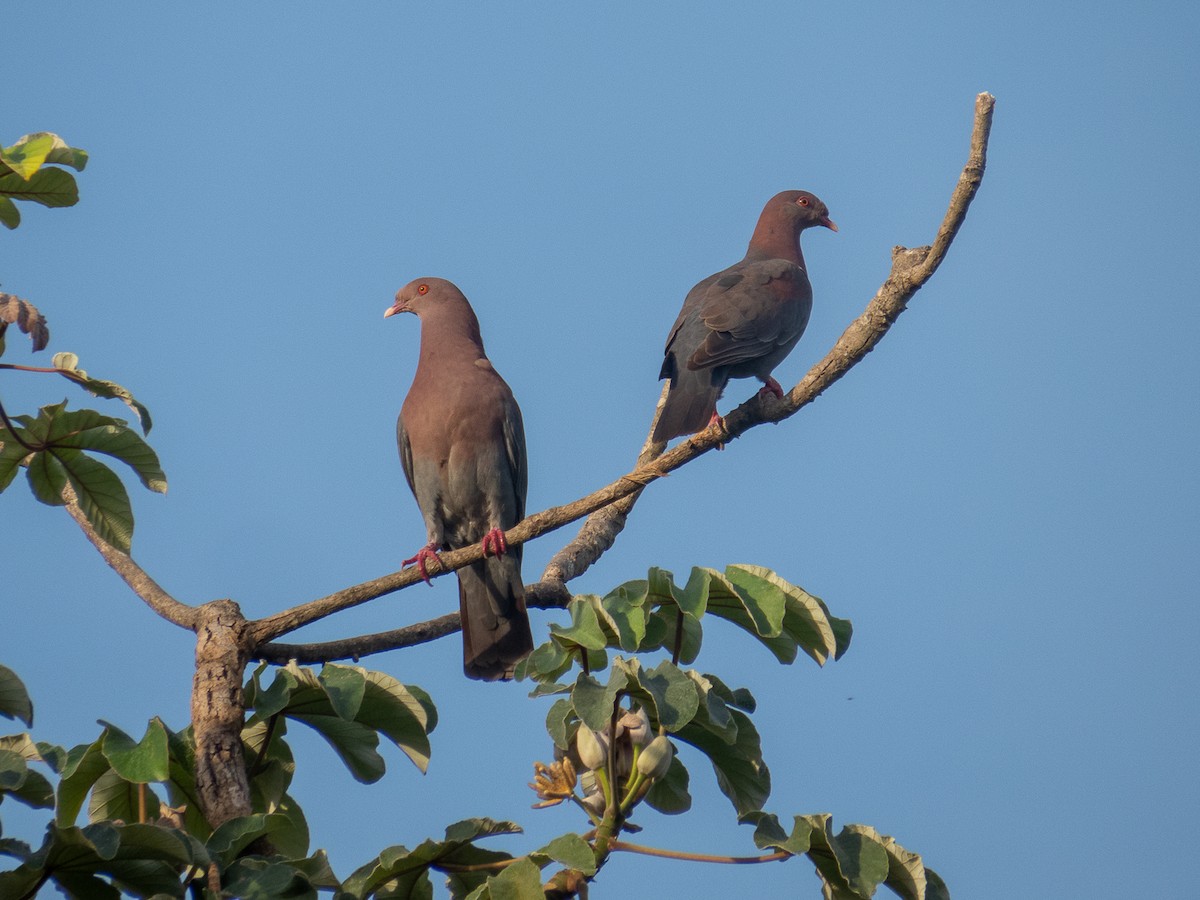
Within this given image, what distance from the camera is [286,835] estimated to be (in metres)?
2.95

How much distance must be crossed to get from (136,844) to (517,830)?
738 mm

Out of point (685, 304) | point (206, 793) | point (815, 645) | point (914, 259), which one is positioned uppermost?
point (685, 304)

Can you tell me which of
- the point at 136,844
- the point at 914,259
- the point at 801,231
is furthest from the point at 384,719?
the point at 801,231

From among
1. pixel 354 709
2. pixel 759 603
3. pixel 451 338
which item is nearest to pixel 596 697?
pixel 759 603

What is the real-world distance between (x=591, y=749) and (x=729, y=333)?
3579 millimetres

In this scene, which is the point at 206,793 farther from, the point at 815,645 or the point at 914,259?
the point at 914,259

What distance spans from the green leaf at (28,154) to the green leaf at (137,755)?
3.71ft

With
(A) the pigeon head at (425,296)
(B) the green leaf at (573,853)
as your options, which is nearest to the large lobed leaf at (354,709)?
(B) the green leaf at (573,853)

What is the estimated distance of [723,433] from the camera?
438 centimetres

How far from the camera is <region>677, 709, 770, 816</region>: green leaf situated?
2738mm

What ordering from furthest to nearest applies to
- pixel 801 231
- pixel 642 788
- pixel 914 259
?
pixel 801 231, pixel 914 259, pixel 642 788

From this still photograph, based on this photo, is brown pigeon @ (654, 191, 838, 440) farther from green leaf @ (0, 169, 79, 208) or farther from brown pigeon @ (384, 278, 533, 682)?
green leaf @ (0, 169, 79, 208)

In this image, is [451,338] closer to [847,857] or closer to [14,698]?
[14,698]

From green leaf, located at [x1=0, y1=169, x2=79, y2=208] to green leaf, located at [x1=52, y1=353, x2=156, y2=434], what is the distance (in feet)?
1.17
